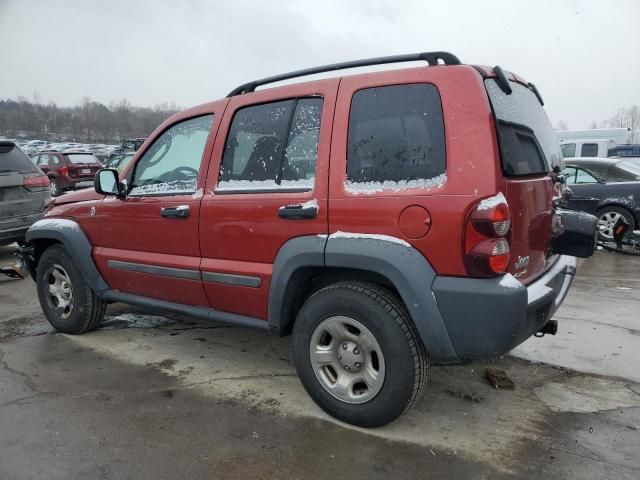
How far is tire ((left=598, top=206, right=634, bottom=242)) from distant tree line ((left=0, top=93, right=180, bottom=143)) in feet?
207

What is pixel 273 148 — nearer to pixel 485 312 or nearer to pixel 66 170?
pixel 485 312

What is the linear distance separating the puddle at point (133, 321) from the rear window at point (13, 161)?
3.40 meters

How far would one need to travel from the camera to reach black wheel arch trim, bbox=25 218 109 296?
13.2ft

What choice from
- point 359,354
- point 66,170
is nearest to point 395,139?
point 359,354

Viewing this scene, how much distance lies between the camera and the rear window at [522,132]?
8.07ft

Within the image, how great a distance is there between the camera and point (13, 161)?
22.9 feet

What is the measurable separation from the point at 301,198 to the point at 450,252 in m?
0.90

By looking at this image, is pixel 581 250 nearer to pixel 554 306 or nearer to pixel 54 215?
pixel 554 306

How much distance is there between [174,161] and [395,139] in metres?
1.77

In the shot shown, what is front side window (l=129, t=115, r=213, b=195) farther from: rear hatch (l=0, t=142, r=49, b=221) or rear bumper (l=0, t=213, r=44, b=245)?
rear hatch (l=0, t=142, r=49, b=221)

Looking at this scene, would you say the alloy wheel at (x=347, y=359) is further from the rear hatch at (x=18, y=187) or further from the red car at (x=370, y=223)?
the rear hatch at (x=18, y=187)

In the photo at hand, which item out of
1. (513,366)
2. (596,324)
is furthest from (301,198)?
(596,324)

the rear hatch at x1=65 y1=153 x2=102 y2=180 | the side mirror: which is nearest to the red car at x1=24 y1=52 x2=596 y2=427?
the side mirror

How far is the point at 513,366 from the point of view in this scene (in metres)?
3.62
